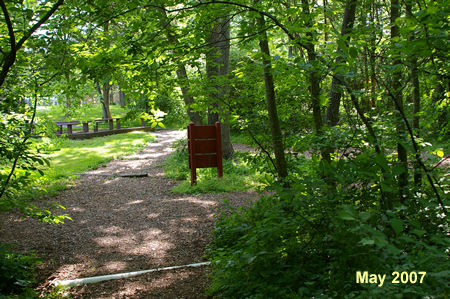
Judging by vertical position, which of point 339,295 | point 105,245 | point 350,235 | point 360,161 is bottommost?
point 105,245

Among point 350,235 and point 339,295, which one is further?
point 350,235

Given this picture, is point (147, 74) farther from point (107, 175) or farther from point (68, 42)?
point (107, 175)

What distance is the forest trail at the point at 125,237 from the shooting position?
398 cm

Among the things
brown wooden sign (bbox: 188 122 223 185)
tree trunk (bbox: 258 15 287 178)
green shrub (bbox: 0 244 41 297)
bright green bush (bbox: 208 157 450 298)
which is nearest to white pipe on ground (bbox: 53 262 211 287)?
green shrub (bbox: 0 244 41 297)

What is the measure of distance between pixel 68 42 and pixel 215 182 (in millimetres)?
5454

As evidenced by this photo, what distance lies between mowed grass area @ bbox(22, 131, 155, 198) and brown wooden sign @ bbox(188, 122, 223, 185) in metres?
3.19

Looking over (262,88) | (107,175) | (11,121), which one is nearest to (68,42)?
(11,121)

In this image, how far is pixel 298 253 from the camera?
117 inches

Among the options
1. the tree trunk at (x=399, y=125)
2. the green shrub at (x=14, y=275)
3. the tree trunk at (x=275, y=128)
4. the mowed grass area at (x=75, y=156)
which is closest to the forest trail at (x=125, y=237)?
the green shrub at (x=14, y=275)

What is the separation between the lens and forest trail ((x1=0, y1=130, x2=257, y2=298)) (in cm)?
398

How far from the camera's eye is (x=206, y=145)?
944 centimetres

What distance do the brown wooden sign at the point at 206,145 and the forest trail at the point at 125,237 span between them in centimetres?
105

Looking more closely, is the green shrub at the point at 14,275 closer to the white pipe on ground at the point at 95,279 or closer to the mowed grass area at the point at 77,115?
the white pipe on ground at the point at 95,279

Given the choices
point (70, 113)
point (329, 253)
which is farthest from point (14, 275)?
point (70, 113)
